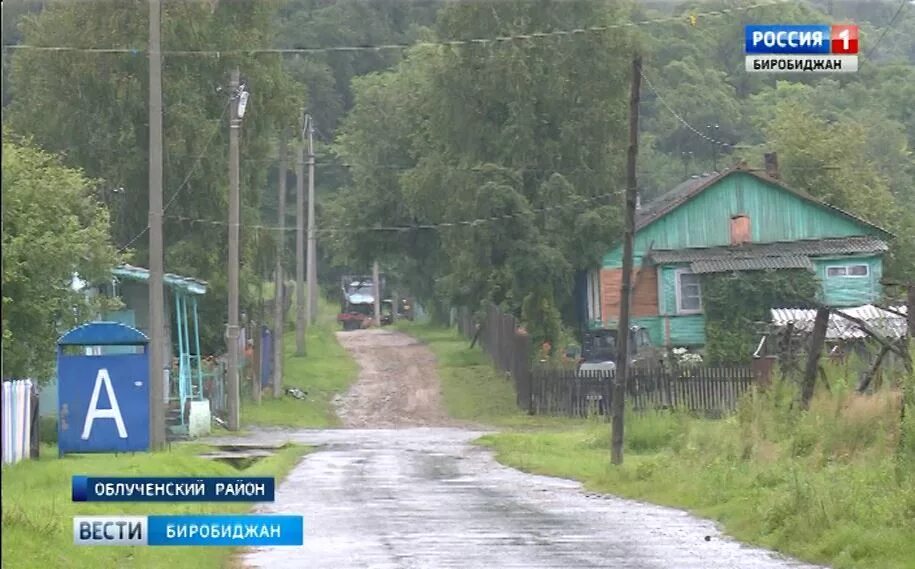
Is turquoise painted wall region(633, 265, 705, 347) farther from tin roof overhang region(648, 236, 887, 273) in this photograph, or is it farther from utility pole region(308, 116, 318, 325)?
utility pole region(308, 116, 318, 325)

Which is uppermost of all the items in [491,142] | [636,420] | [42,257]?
[491,142]

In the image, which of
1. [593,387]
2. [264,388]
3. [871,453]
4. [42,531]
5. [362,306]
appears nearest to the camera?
[42,531]

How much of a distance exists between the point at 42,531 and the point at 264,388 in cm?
3746

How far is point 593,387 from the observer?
4375 cm

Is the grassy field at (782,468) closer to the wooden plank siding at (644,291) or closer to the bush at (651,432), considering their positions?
the bush at (651,432)

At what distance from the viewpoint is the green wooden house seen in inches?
2088

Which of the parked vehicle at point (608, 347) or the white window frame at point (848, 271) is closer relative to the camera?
the parked vehicle at point (608, 347)

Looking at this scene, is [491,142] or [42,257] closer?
[42,257]

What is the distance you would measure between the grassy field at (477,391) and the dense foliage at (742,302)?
690 cm

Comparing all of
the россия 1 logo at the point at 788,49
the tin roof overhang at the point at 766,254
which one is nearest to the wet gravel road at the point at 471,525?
the россия 1 logo at the point at 788,49

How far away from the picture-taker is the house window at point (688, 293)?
53.6m

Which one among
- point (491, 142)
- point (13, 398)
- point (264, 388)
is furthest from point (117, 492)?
Result: point (491, 142)

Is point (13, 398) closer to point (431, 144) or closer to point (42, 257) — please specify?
point (42, 257)
